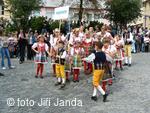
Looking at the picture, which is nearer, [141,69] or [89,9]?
[141,69]

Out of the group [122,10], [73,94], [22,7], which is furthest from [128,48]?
[22,7]

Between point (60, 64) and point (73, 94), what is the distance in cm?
207

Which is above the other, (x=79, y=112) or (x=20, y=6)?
(x=20, y=6)

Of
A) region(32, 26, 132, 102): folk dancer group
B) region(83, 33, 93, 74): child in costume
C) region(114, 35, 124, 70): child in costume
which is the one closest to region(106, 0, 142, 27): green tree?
region(114, 35, 124, 70): child in costume

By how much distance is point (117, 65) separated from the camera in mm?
20516

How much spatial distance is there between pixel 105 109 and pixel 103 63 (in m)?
1.69

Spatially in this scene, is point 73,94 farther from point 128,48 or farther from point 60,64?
point 128,48

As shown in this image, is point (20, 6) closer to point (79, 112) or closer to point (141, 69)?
point (141, 69)

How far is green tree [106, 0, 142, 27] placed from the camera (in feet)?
165

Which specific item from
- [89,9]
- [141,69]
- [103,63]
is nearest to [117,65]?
[141,69]

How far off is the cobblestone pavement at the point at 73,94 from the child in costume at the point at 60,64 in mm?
282

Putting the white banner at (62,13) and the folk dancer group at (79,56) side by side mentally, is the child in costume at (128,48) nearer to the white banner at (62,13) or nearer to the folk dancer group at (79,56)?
the folk dancer group at (79,56)

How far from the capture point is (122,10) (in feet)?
165

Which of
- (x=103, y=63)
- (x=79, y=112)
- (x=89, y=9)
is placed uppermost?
(x=89, y=9)
